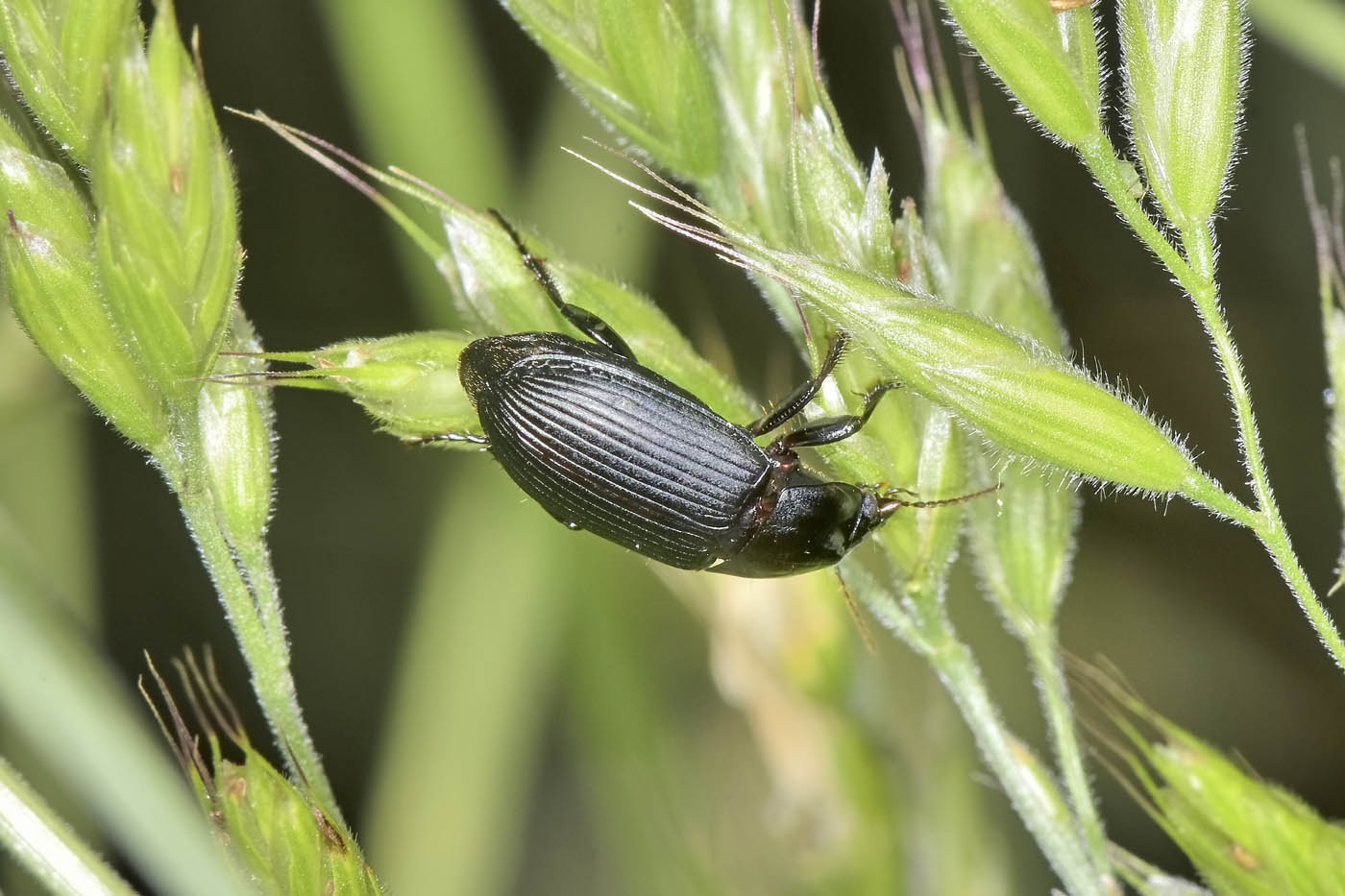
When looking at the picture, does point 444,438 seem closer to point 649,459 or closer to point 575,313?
point 575,313

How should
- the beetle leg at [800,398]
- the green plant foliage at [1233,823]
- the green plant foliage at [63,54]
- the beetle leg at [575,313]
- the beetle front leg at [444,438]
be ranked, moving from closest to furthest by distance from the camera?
the green plant foliage at [63,54], the green plant foliage at [1233,823], the beetle leg at [800,398], the beetle leg at [575,313], the beetle front leg at [444,438]

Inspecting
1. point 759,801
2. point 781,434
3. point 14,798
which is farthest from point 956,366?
point 759,801

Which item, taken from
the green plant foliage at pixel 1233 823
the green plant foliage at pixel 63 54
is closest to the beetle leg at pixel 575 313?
the green plant foliage at pixel 63 54

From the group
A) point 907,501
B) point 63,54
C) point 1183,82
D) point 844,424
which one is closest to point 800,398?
point 844,424

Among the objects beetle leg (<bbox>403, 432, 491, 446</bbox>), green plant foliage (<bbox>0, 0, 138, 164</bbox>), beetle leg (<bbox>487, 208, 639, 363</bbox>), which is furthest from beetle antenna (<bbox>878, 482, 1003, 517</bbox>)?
green plant foliage (<bbox>0, 0, 138, 164</bbox>)

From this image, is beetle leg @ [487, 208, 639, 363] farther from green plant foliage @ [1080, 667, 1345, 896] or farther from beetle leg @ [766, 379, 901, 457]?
green plant foliage @ [1080, 667, 1345, 896]

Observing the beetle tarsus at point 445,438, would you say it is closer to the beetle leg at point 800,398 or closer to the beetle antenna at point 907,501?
the beetle leg at point 800,398

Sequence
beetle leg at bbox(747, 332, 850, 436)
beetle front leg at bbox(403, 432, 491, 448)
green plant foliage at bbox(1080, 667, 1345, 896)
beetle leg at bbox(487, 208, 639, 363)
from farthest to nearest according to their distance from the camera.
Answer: beetle front leg at bbox(403, 432, 491, 448)
beetle leg at bbox(487, 208, 639, 363)
beetle leg at bbox(747, 332, 850, 436)
green plant foliage at bbox(1080, 667, 1345, 896)

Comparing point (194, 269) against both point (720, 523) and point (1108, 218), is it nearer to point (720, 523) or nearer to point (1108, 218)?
point (720, 523)
